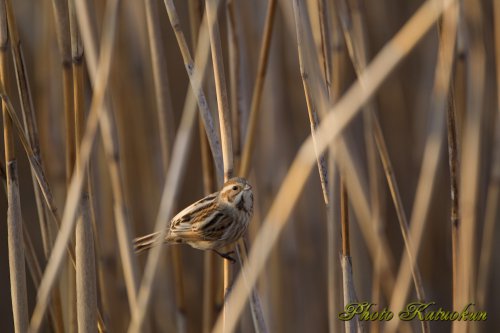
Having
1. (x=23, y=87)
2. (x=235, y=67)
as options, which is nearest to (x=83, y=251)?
(x=23, y=87)

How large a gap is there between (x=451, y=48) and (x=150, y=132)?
63.5 inches

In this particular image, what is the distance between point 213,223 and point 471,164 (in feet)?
2.66

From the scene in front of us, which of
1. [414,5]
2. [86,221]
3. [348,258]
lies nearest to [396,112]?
[414,5]

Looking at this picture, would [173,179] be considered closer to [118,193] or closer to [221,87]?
[221,87]

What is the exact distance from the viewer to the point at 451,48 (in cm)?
175

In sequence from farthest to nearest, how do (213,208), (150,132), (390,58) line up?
(150,132), (213,208), (390,58)

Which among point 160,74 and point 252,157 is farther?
point 252,157

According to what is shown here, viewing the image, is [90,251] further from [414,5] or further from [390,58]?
[414,5]

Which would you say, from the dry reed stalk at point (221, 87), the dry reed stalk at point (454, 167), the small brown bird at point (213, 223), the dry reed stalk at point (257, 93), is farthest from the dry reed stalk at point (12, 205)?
the dry reed stalk at point (454, 167)

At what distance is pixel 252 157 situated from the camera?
2.71 m

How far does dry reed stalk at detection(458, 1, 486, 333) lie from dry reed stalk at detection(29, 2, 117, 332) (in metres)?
1.01

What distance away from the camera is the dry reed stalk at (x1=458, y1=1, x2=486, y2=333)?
6.26 feet

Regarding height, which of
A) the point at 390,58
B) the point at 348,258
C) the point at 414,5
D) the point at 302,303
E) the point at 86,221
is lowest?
the point at 302,303

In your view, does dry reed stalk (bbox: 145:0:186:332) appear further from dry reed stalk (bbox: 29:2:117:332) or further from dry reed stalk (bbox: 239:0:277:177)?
dry reed stalk (bbox: 239:0:277:177)
